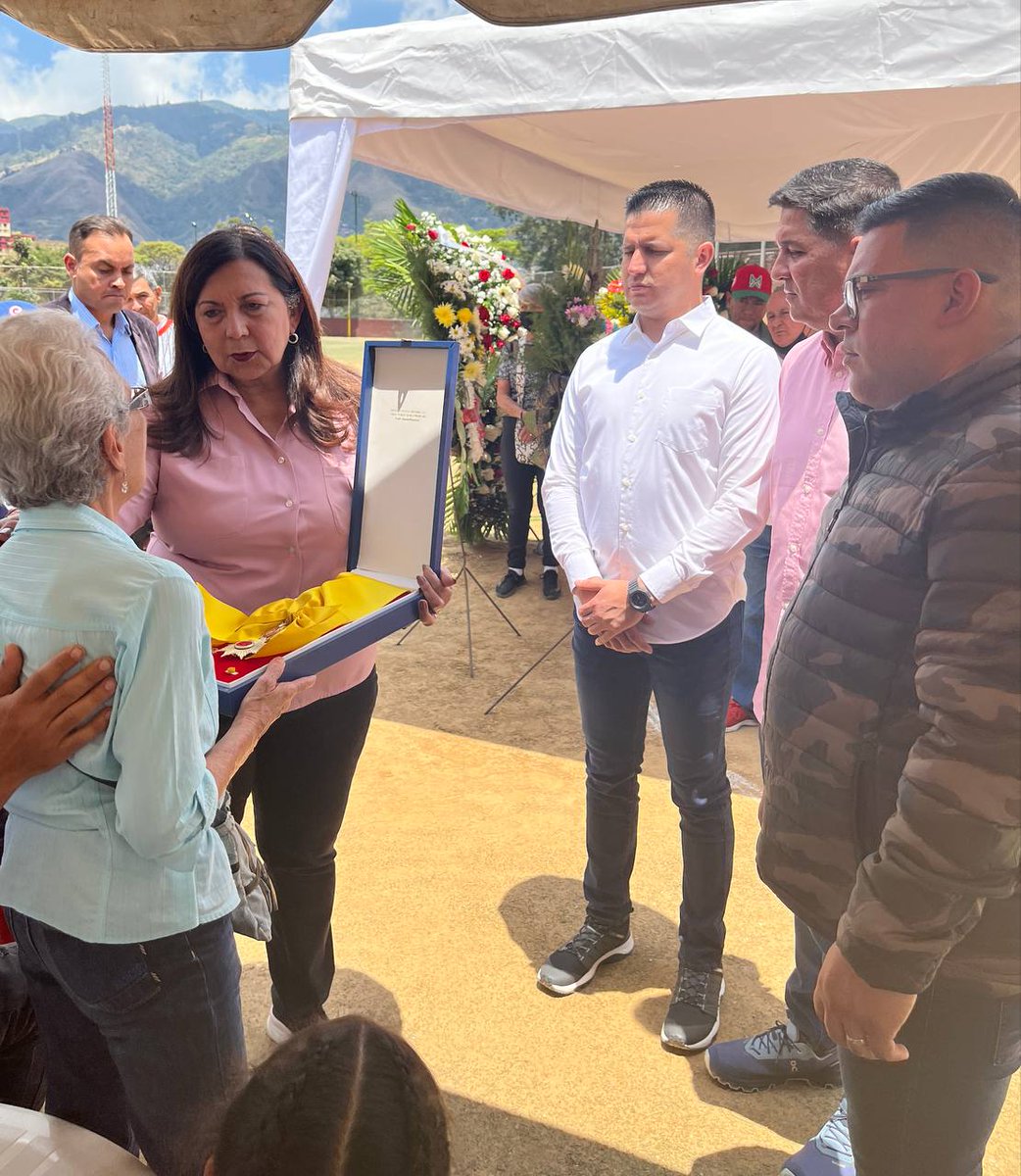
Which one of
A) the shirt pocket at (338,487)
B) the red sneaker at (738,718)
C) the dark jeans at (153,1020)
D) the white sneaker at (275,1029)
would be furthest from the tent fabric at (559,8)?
the red sneaker at (738,718)

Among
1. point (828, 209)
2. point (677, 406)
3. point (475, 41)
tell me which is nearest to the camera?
point (828, 209)

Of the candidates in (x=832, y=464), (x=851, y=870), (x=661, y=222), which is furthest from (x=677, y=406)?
(x=851, y=870)

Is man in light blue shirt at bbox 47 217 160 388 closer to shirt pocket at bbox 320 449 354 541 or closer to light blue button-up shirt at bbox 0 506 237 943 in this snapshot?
shirt pocket at bbox 320 449 354 541

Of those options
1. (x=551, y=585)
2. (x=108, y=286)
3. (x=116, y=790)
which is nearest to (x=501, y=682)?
(x=551, y=585)

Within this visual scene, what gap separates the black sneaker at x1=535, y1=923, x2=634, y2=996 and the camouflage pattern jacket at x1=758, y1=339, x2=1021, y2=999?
1.41m

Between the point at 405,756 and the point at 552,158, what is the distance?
3605mm

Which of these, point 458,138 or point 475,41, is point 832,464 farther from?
point 458,138

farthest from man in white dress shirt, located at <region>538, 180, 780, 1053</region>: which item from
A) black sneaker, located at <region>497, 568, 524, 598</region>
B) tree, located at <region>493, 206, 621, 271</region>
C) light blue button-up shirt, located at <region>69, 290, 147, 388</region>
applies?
black sneaker, located at <region>497, 568, 524, 598</region>

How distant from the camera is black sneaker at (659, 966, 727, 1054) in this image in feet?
7.29

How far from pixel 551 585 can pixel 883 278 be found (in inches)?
213

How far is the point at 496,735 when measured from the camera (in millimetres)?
4254

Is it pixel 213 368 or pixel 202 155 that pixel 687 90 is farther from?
pixel 213 368

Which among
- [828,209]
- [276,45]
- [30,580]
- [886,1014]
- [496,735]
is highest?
[276,45]

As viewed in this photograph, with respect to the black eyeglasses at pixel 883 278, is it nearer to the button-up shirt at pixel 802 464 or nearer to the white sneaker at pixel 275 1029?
the button-up shirt at pixel 802 464
